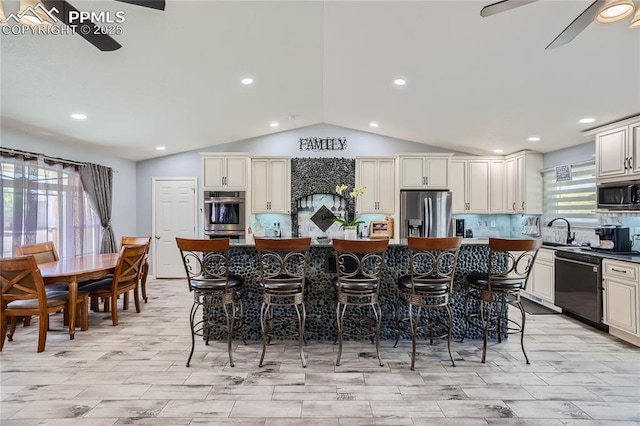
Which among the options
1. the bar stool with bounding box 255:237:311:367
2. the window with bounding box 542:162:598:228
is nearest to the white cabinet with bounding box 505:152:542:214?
the window with bounding box 542:162:598:228

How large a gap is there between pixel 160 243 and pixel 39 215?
2.34m

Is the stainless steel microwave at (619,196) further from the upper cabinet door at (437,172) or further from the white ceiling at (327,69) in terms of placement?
the upper cabinet door at (437,172)

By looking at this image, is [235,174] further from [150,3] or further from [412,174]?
[150,3]

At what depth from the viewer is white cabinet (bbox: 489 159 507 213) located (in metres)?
6.07

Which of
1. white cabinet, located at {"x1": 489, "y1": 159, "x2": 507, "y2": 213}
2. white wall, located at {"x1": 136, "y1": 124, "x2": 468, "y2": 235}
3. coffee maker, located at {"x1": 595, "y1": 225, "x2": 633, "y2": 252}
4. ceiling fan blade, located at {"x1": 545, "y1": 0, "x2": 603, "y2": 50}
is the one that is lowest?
coffee maker, located at {"x1": 595, "y1": 225, "x2": 633, "y2": 252}

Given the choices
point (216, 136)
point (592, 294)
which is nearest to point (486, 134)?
point (592, 294)

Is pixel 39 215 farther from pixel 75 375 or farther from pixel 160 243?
pixel 75 375

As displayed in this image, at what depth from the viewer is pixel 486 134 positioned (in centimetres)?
511

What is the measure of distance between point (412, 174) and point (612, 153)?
2703 mm

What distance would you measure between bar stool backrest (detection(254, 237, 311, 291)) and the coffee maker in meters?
3.66

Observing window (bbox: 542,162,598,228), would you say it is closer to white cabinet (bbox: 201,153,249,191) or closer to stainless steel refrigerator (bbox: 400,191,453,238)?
stainless steel refrigerator (bbox: 400,191,453,238)

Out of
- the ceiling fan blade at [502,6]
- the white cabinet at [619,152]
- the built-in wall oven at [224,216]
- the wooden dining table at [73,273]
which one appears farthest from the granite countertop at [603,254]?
the wooden dining table at [73,273]

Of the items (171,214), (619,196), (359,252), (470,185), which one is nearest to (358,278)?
(359,252)

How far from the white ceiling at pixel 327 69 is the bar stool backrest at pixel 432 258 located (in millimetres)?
1760
